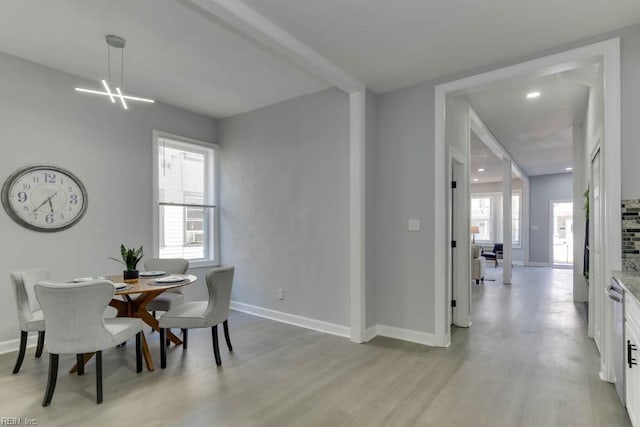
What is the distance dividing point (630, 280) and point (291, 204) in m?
3.27

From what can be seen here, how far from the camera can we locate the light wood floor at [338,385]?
2.23 m

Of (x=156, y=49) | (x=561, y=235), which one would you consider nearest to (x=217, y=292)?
(x=156, y=49)

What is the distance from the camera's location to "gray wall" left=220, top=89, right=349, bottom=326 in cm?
400

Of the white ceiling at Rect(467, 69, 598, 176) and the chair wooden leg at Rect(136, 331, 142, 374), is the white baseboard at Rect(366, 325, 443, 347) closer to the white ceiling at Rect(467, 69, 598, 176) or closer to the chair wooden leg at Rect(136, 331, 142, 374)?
the chair wooden leg at Rect(136, 331, 142, 374)

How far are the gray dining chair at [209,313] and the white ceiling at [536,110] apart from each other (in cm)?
313

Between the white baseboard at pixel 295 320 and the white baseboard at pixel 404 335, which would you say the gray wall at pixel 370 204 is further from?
the white baseboard at pixel 295 320

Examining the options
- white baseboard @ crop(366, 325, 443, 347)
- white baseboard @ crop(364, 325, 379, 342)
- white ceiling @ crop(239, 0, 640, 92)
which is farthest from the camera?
white baseboard @ crop(364, 325, 379, 342)

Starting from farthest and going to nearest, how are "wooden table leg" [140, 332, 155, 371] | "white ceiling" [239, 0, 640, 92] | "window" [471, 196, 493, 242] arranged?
1. "window" [471, 196, 493, 242]
2. "wooden table leg" [140, 332, 155, 371]
3. "white ceiling" [239, 0, 640, 92]

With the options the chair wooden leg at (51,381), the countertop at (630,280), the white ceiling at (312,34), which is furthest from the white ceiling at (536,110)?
the chair wooden leg at (51,381)

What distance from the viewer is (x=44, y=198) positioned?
353 cm

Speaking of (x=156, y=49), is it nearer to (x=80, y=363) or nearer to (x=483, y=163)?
(x=80, y=363)

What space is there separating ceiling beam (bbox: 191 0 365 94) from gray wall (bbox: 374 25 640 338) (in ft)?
2.03

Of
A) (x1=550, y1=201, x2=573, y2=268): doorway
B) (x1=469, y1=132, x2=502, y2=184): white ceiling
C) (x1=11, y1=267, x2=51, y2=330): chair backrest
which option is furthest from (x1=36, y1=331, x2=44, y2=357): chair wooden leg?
(x1=550, y1=201, x2=573, y2=268): doorway

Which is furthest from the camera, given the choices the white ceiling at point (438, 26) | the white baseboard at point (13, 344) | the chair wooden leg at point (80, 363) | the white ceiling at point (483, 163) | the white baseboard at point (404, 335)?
the white ceiling at point (483, 163)
